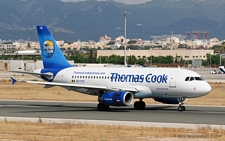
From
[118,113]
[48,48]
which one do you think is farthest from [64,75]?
[118,113]

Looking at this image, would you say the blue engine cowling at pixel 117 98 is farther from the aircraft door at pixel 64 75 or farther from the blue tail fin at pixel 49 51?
the blue tail fin at pixel 49 51

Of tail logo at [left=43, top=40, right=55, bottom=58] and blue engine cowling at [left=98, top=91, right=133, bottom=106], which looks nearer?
blue engine cowling at [left=98, top=91, right=133, bottom=106]

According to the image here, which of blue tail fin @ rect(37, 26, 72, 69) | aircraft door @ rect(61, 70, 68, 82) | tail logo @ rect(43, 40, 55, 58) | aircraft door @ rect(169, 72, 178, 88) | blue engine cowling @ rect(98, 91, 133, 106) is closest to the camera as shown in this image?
blue engine cowling @ rect(98, 91, 133, 106)

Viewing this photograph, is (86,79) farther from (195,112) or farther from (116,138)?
(116,138)

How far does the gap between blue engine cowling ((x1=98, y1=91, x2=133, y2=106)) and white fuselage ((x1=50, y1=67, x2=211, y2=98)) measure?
1451 millimetres

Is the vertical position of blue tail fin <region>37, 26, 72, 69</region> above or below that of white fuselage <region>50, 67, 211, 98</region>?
above

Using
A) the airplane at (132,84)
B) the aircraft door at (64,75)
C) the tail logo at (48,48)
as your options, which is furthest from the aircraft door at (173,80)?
the tail logo at (48,48)

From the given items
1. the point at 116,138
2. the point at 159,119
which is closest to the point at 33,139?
the point at 116,138

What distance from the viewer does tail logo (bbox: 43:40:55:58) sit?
52.6 meters

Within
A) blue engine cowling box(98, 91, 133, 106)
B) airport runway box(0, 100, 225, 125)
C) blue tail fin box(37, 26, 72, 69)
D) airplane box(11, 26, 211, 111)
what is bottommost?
airport runway box(0, 100, 225, 125)

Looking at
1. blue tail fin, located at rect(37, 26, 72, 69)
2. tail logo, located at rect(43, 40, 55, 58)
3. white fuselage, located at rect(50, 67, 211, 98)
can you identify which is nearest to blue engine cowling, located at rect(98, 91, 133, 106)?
white fuselage, located at rect(50, 67, 211, 98)

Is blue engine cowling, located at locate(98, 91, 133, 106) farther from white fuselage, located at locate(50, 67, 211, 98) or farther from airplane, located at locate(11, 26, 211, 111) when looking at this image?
white fuselage, located at locate(50, 67, 211, 98)

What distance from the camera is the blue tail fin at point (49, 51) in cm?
5206

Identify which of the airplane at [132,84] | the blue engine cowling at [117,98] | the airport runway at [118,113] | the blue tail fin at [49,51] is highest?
the blue tail fin at [49,51]
